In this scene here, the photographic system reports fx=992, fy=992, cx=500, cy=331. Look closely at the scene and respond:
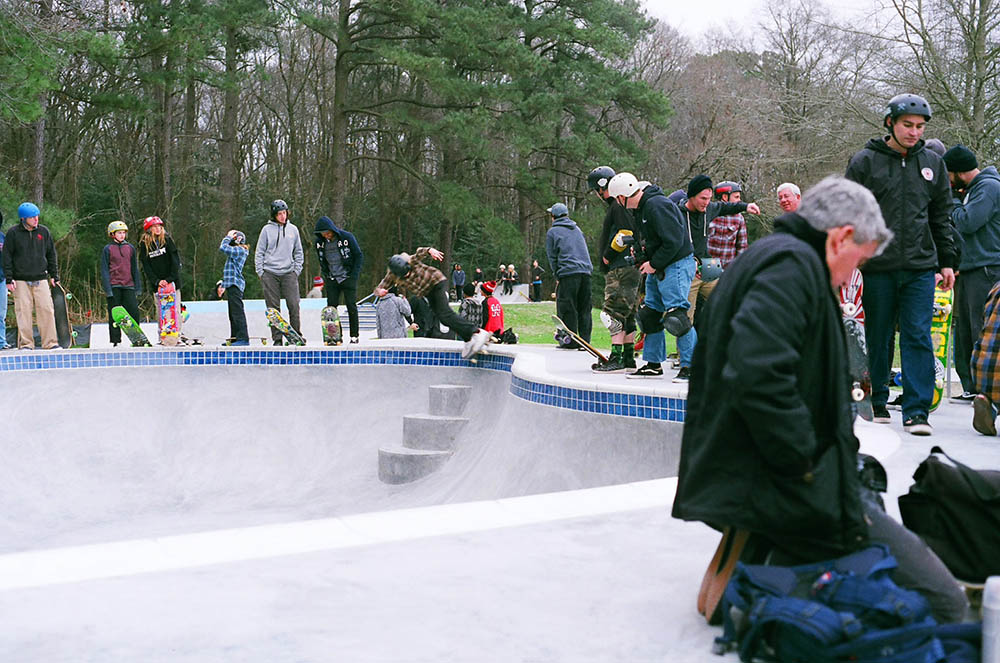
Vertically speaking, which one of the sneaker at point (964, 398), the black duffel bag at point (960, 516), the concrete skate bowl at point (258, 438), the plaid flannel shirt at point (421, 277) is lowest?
the concrete skate bowl at point (258, 438)

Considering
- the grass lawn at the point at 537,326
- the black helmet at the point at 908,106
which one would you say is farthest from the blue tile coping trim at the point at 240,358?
the grass lawn at the point at 537,326

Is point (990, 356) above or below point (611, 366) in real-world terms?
above

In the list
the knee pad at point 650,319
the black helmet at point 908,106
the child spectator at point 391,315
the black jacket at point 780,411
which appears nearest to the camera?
the black jacket at point 780,411

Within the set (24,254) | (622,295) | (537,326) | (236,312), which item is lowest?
(537,326)

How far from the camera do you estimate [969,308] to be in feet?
24.5

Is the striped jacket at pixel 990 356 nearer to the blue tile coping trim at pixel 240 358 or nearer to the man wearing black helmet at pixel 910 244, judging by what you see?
the man wearing black helmet at pixel 910 244

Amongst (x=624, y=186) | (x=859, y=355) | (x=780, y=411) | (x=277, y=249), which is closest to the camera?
(x=780, y=411)

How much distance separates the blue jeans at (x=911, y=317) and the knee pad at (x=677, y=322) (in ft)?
6.55

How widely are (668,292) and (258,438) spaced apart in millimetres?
4447

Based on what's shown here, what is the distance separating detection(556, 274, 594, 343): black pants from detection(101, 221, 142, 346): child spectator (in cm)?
573

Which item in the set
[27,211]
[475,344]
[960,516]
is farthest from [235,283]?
[960,516]

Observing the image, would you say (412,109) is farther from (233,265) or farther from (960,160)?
(960,160)

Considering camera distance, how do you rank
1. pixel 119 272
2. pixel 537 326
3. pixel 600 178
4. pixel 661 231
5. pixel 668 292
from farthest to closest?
1. pixel 537 326
2. pixel 119 272
3. pixel 600 178
4. pixel 668 292
5. pixel 661 231

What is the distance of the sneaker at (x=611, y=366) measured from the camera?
878 centimetres
